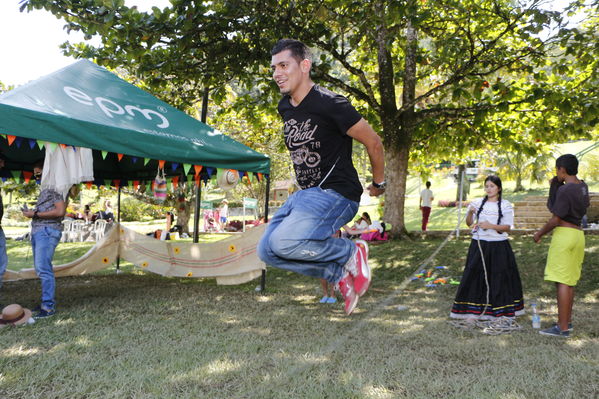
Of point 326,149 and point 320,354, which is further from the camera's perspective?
point 320,354

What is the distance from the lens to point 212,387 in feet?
9.70

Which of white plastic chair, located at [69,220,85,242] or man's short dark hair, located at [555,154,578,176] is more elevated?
man's short dark hair, located at [555,154,578,176]

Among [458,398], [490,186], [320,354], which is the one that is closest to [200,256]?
[320,354]

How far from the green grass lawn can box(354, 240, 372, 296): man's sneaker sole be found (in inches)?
23.7

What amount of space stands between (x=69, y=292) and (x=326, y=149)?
196 inches

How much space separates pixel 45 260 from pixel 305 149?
11.3 feet

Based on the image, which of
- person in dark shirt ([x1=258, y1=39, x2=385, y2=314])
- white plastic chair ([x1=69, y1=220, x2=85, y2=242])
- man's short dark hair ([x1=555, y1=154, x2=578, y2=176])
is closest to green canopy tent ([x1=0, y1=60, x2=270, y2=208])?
person in dark shirt ([x1=258, y1=39, x2=385, y2=314])

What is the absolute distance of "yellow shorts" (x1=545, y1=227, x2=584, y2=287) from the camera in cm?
434

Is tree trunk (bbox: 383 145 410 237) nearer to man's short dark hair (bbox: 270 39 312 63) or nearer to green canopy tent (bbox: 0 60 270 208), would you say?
green canopy tent (bbox: 0 60 270 208)

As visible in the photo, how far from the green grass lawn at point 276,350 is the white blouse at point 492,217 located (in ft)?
3.18

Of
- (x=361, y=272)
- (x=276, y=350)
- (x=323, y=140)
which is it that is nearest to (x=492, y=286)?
(x=361, y=272)

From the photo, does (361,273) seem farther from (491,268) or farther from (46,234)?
(46,234)

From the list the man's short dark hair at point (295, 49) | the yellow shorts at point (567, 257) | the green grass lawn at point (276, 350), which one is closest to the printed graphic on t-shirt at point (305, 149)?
the man's short dark hair at point (295, 49)

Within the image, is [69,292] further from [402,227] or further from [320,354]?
[402,227]
